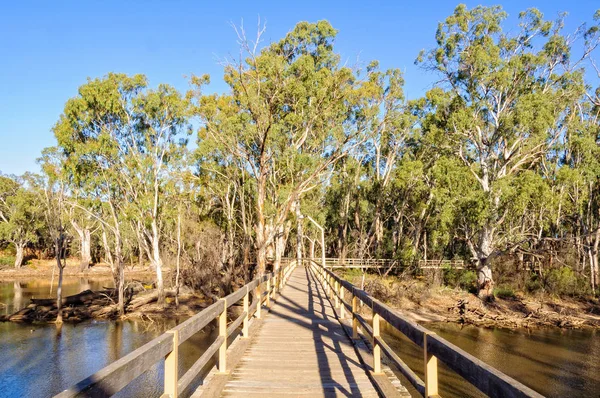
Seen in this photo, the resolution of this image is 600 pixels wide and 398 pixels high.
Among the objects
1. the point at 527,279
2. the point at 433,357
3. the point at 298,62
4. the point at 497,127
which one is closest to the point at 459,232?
the point at 527,279

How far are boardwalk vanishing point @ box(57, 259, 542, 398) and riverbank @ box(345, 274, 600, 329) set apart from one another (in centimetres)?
1957

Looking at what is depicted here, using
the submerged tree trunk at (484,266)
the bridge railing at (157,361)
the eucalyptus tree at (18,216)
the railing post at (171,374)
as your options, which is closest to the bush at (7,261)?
the eucalyptus tree at (18,216)

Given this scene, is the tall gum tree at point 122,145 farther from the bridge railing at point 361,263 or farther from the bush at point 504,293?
the bush at point 504,293

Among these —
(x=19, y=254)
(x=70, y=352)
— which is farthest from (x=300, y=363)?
(x=19, y=254)

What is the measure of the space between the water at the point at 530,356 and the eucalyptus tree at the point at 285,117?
7.91 metres

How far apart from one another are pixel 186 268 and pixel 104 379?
105 ft

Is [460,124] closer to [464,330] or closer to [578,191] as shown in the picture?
[464,330]

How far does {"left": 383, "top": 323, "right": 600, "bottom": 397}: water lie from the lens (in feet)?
50.4

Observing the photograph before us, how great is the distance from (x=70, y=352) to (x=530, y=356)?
19260 millimetres

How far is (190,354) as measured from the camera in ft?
60.2

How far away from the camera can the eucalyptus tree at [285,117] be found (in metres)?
14.5

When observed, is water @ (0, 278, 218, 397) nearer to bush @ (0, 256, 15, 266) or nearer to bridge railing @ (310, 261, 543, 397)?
bridge railing @ (310, 261, 543, 397)

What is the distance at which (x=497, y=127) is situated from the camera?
28.3m

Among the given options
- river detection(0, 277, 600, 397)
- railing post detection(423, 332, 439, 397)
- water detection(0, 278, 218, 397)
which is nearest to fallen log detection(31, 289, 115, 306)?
water detection(0, 278, 218, 397)
